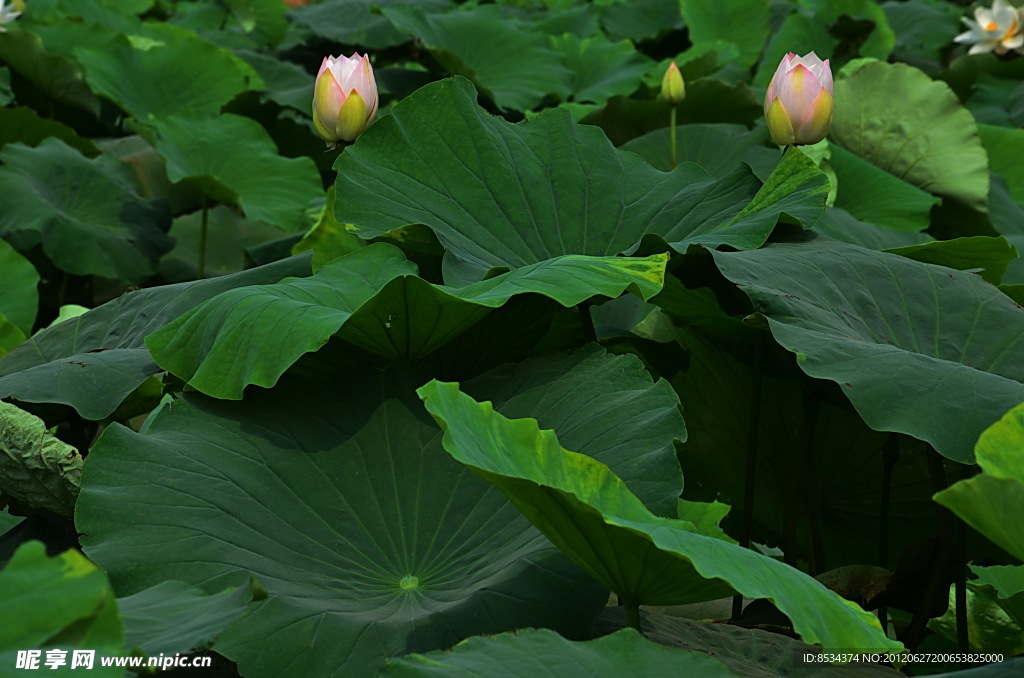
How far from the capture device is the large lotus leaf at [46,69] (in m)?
2.61

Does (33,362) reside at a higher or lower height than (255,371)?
lower

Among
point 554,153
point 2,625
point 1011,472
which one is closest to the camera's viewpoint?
point 2,625

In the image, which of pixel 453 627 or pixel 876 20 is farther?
pixel 876 20

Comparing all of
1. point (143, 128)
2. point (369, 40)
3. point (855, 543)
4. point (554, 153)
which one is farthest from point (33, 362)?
point (369, 40)

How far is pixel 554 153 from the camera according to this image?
1.38 metres

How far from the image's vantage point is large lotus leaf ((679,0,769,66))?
11.2 ft

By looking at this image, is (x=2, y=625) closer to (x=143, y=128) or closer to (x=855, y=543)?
(x=855, y=543)

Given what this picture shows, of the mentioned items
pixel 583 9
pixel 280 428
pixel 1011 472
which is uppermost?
pixel 1011 472

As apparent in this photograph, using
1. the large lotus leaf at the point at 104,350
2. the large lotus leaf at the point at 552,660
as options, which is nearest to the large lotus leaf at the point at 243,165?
the large lotus leaf at the point at 104,350

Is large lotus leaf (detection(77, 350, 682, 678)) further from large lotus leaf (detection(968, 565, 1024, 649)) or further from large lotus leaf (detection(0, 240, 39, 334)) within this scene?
large lotus leaf (detection(0, 240, 39, 334))

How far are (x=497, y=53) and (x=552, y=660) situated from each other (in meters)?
2.52

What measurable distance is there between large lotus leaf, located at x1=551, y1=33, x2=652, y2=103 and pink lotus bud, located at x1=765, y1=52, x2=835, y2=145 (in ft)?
4.78

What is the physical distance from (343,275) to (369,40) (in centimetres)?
223

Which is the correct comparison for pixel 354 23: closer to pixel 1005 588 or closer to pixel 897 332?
pixel 897 332
